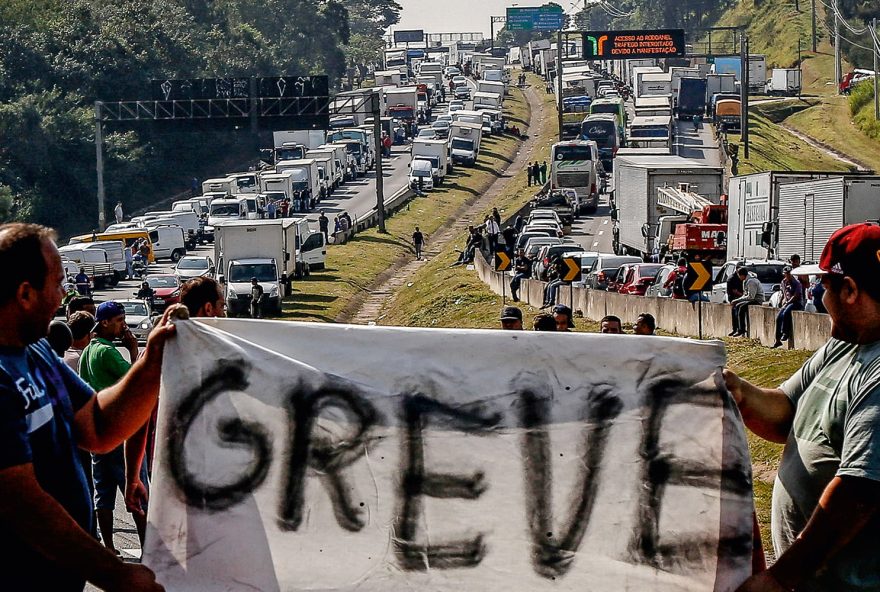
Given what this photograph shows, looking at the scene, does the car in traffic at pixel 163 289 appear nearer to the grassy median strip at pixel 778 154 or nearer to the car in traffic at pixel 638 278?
the car in traffic at pixel 638 278

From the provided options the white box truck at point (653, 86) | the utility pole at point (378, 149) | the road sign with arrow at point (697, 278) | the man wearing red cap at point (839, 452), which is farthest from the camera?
the white box truck at point (653, 86)

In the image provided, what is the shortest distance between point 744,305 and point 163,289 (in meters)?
27.2

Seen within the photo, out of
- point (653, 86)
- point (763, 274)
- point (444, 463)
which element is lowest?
point (763, 274)

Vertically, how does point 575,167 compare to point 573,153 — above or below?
below

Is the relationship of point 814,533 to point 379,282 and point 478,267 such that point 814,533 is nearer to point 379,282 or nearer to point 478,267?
point 478,267

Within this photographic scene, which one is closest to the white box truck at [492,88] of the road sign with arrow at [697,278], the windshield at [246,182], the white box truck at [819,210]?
the windshield at [246,182]

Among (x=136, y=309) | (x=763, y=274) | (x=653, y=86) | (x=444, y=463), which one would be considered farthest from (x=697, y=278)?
(x=653, y=86)

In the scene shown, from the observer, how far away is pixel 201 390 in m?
5.64

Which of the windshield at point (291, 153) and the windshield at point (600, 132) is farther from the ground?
the windshield at point (600, 132)

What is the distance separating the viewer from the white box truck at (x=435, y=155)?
9638cm

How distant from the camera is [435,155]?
97.1 metres

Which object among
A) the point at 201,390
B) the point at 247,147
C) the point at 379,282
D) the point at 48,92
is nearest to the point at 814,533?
the point at 201,390

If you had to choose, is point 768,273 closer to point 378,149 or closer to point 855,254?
point 855,254

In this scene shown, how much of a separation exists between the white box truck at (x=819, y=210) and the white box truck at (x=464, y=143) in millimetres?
65012
